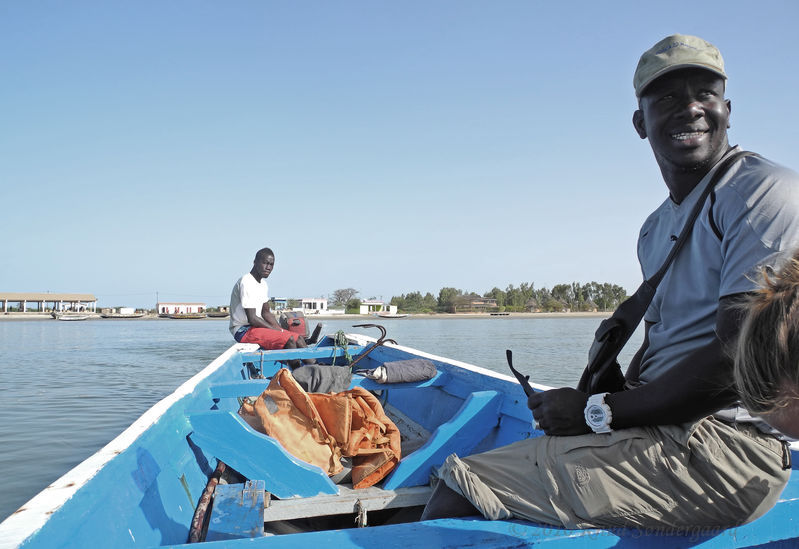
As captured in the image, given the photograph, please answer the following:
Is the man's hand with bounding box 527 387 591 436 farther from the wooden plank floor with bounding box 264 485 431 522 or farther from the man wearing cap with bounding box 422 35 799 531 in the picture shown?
the wooden plank floor with bounding box 264 485 431 522

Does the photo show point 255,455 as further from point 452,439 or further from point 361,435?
point 452,439

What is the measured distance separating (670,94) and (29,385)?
12.7 m

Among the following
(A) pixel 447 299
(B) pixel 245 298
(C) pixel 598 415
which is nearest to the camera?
(C) pixel 598 415

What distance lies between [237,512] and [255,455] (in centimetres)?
30

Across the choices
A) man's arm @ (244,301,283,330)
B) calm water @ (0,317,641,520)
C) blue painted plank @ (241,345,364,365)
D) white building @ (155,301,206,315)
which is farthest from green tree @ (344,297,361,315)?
blue painted plank @ (241,345,364,365)

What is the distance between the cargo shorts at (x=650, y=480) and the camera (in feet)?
4.09

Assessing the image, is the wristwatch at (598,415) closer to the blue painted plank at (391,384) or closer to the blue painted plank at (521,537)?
the blue painted plank at (521,537)

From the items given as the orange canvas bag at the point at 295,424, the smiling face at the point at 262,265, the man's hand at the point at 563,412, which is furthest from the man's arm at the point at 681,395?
the smiling face at the point at 262,265

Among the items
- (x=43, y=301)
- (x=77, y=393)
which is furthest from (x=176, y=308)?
(x=77, y=393)

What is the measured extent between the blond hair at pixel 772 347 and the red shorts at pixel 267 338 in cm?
625

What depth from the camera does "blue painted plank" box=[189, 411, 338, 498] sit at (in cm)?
227

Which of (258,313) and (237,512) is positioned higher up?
(258,313)

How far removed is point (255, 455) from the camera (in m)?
2.29

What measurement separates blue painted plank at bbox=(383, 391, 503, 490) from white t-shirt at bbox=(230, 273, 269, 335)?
4.94 m
